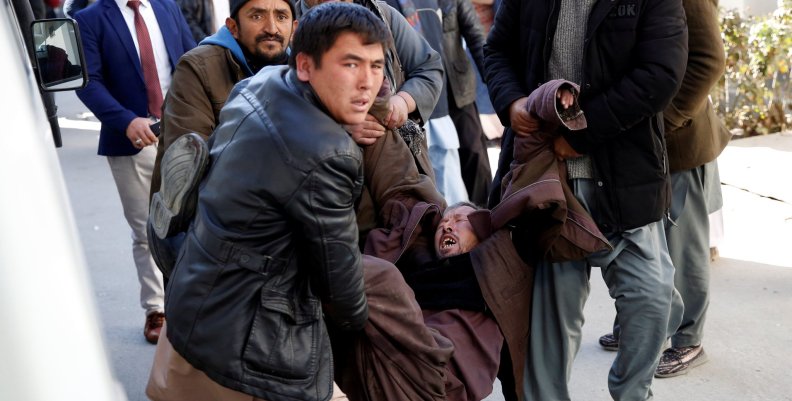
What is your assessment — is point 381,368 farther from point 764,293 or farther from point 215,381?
point 764,293

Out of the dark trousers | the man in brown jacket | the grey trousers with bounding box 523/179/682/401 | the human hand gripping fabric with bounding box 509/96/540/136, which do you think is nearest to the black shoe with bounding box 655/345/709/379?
the man in brown jacket

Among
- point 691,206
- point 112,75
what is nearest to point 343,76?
point 691,206

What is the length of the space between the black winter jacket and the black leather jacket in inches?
44.1

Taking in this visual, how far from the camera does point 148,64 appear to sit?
500 centimetres

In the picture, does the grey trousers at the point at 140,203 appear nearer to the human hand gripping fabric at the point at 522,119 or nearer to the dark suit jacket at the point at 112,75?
the dark suit jacket at the point at 112,75

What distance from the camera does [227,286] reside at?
2.75 metres

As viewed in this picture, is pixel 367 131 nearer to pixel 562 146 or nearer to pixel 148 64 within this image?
pixel 562 146

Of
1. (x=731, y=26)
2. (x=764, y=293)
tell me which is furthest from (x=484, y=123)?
(x=764, y=293)

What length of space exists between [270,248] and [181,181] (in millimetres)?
344

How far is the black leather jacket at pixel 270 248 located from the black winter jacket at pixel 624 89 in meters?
1.12

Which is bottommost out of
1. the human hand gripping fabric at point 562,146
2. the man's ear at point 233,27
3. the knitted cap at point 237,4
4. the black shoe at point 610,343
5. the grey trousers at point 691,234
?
the black shoe at point 610,343

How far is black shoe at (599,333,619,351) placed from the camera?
4781 millimetres

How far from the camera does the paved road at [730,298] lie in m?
4.43

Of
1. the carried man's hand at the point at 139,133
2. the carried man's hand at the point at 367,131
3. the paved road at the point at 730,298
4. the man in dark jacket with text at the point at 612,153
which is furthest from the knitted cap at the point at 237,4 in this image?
the paved road at the point at 730,298
